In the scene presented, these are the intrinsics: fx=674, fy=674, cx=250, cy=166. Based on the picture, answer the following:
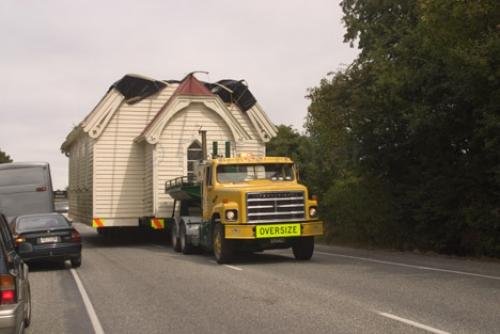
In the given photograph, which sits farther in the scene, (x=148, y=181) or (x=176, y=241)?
(x=148, y=181)

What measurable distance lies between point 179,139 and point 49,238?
9.19 m

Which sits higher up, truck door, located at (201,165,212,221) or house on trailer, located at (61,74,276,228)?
house on trailer, located at (61,74,276,228)

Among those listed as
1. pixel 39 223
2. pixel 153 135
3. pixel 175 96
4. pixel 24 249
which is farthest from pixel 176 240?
pixel 24 249

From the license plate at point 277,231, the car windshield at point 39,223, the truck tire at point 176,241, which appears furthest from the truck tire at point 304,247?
the car windshield at point 39,223

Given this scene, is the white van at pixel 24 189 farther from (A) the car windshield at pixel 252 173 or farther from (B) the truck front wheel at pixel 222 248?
(B) the truck front wheel at pixel 222 248

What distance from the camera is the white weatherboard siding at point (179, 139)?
24203 millimetres

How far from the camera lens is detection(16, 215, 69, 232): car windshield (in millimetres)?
16906

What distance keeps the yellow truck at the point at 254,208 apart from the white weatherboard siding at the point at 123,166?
637 cm

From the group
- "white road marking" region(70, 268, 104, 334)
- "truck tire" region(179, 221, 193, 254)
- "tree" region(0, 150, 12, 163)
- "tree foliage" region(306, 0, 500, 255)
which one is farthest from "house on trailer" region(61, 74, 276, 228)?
"tree" region(0, 150, 12, 163)

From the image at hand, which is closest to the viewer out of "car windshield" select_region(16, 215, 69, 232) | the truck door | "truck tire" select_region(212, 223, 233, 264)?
"truck tire" select_region(212, 223, 233, 264)

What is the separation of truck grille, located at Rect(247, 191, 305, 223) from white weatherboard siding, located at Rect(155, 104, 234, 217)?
312 inches

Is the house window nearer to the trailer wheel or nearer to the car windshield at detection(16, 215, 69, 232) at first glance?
the trailer wheel

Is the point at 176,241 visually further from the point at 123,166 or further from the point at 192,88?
the point at 192,88

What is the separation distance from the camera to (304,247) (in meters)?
17.4
